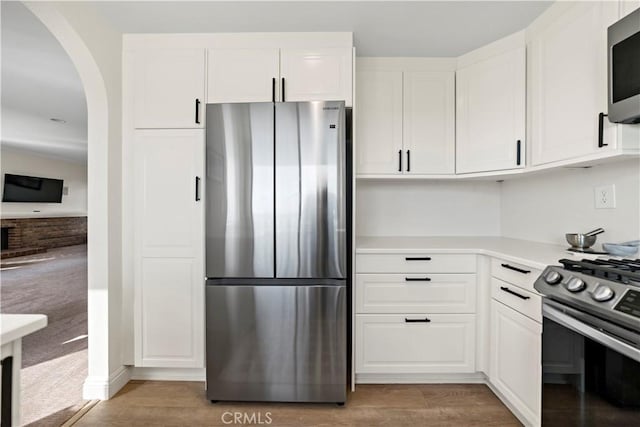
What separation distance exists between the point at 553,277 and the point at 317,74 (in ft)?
5.56

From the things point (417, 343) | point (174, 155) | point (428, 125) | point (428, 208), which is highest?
point (428, 125)

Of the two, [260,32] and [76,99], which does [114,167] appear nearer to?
[260,32]

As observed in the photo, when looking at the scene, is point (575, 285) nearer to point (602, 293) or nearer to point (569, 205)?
point (602, 293)

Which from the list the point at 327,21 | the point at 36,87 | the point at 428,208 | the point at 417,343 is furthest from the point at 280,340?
the point at 36,87

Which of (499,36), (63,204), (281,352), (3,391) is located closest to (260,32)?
(499,36)

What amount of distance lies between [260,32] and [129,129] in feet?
3.45

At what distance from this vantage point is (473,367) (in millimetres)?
2174

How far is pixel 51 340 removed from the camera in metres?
2.86

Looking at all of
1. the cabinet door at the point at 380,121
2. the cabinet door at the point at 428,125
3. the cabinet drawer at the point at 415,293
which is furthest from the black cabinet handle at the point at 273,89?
the cabinet drawer at the point at 415,293

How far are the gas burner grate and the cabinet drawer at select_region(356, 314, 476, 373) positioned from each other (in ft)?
3.08

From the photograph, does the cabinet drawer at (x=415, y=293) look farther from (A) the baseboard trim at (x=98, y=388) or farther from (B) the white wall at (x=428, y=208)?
(A) the baseboard trim at (x=98, y=388)

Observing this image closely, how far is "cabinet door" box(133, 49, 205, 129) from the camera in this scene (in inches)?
86.6

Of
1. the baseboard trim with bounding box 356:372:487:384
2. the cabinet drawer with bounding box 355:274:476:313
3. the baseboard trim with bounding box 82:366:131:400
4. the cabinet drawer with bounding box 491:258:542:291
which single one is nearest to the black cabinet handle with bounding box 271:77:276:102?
the cabinet drawer with bounding box 355:274:476:313

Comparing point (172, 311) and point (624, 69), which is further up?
point (624, 69)
